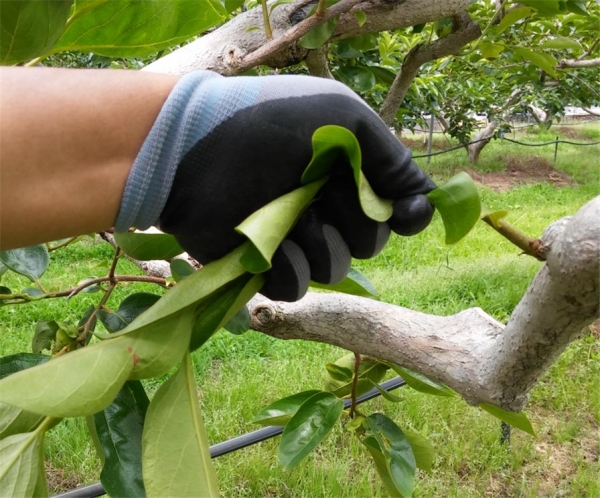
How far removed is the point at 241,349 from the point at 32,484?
2.04m

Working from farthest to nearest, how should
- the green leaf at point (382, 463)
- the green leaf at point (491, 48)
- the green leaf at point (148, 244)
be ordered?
the green leaf at point (491, 48) < the green leaf at point (382, 463) < the green leaf at point (148, 244)

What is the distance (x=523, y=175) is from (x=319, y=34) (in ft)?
21.9

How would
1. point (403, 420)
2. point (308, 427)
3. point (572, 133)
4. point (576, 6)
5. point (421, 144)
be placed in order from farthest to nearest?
point (572, 133) → point (421, 144) → point (403, 420) → point (576, 6) → point (308, 427)

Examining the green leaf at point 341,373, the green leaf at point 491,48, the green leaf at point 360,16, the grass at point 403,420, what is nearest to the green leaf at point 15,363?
the green leaf at point 341,373

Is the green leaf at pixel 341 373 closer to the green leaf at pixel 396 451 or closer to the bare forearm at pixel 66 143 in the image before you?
the green leaf at pixel 396 451

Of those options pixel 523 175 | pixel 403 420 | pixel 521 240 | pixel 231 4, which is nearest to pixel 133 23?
pixel 231 4

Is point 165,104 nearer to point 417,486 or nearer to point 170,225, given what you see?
point 170,225

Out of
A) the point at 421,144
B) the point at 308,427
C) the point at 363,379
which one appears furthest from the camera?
the point at 421,144

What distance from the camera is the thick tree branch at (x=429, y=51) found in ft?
3.52

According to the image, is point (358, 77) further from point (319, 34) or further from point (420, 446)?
point (420, 446)

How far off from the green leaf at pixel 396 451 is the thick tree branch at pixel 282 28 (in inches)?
21.7

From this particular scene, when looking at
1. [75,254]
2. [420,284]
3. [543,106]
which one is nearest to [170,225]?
[420,284]

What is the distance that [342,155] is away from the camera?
474mm

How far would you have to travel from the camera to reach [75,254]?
3.72 metres
